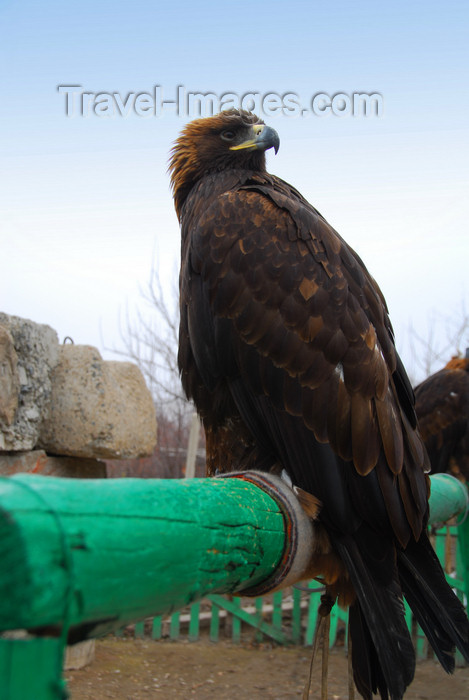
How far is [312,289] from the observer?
2.17 m

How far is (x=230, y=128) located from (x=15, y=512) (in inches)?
110

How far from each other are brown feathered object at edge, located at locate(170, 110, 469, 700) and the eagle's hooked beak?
0.57 meters

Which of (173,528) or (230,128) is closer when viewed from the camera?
(173,528)

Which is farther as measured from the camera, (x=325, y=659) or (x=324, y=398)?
(x=324, y=398)

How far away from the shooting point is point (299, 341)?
7.04 feet

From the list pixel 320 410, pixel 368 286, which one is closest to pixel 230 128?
pixel 368 286

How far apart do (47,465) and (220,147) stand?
8.92 feet

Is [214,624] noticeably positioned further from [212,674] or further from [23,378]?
[23,378]

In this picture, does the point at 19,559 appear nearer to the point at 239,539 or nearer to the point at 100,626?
the point at 100,626

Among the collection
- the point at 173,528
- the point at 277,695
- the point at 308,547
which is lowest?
the point at 277,695

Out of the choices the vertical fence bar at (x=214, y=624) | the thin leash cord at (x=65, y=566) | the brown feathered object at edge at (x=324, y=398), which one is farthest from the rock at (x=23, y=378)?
the thin leash cord at (x=65, y=566)

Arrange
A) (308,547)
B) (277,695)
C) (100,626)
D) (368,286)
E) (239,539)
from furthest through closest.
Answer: (277,695) < (368,286) < (308,547) < (239,539) < (100,626)

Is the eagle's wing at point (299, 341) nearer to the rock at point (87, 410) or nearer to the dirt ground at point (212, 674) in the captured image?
the rock at point (87, 410)

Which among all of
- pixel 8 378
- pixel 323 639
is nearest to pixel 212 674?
pixel 8 378
